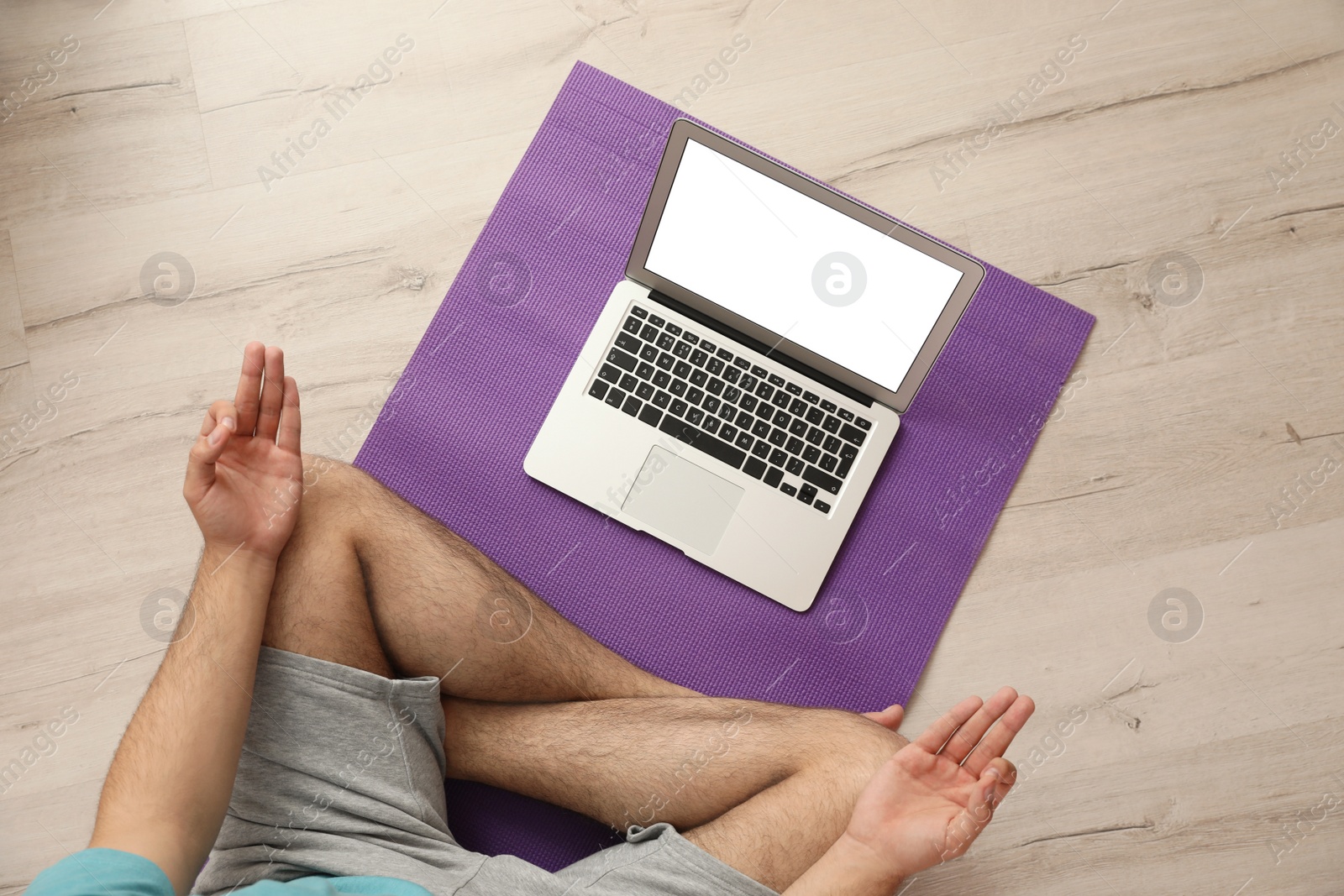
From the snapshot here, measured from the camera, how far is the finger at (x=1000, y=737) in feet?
2.70

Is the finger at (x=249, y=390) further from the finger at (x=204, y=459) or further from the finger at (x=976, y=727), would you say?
the finger at (x=976, y=727)

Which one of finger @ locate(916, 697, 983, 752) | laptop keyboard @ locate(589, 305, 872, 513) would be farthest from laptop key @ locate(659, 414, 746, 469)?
finger @ locate(916, 697, 983, 752)

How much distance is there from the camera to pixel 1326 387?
1104 mm

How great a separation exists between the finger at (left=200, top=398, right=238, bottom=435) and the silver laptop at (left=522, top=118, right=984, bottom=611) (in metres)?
0.34

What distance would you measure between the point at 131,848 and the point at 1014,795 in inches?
37.8

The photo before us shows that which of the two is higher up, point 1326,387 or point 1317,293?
point 1317,293

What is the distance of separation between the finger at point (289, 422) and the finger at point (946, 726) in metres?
0.70

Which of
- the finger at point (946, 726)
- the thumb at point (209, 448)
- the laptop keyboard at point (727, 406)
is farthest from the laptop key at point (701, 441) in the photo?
the thumb at point (209, 448)

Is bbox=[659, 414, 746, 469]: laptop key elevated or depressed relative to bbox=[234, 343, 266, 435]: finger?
elevated

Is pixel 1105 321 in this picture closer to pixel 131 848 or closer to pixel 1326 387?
pixel 1326 387

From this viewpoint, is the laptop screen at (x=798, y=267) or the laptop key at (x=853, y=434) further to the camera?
the laptop key at (x=853, y=434)

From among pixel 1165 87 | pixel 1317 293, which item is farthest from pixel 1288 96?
pixel 1317 293

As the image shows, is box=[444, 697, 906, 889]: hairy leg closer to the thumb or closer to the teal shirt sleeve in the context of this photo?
the teal shirt sleeve

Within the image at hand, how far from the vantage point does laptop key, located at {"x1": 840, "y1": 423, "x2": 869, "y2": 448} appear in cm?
101
